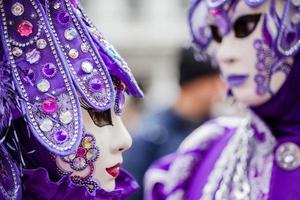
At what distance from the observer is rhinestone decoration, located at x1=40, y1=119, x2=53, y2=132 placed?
1604mm

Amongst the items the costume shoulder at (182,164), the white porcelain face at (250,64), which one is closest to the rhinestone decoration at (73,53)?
the white porcelain face at (250,64)

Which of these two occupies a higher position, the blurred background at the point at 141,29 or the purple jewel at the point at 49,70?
the purple jewel at the point at 49,70

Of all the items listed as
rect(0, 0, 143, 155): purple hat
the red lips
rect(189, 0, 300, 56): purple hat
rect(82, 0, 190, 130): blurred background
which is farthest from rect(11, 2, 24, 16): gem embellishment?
rect(82, 0, 190, 130): blurred background

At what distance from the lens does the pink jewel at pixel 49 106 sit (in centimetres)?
161

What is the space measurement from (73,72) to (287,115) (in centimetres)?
62

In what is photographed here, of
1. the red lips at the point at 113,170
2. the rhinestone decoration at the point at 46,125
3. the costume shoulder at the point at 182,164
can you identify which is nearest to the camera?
the rhinestone decoration at the point at 46,125

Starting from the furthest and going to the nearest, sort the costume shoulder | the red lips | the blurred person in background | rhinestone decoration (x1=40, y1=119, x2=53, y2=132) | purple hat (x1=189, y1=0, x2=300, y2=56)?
the blurred person in background < the costume shoulder < purple hat (x1=189, y1=0, x2=300, y2=56) < the red lips < rhinestone decoration (x1=40, y1=119, x2=53, y2=132)

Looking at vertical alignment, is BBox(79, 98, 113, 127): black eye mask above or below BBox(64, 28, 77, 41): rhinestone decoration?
below

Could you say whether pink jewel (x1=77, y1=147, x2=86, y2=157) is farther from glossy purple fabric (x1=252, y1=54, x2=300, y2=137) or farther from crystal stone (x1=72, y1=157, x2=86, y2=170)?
glossy purple fabric (x1=252, y1=54, x2=300, y2=137)

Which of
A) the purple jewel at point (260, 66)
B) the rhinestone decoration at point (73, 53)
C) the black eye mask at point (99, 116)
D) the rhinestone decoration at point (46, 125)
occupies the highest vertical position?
the rhinestone decoration at point (73, 53)

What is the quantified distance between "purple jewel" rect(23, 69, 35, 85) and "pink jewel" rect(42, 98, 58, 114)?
0.15 ft

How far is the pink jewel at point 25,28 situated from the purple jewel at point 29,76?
0.23 feet

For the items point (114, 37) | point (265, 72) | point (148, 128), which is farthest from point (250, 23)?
point (114, 37)

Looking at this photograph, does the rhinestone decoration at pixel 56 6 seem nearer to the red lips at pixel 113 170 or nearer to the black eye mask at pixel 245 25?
the red lips at pixel 113 170
